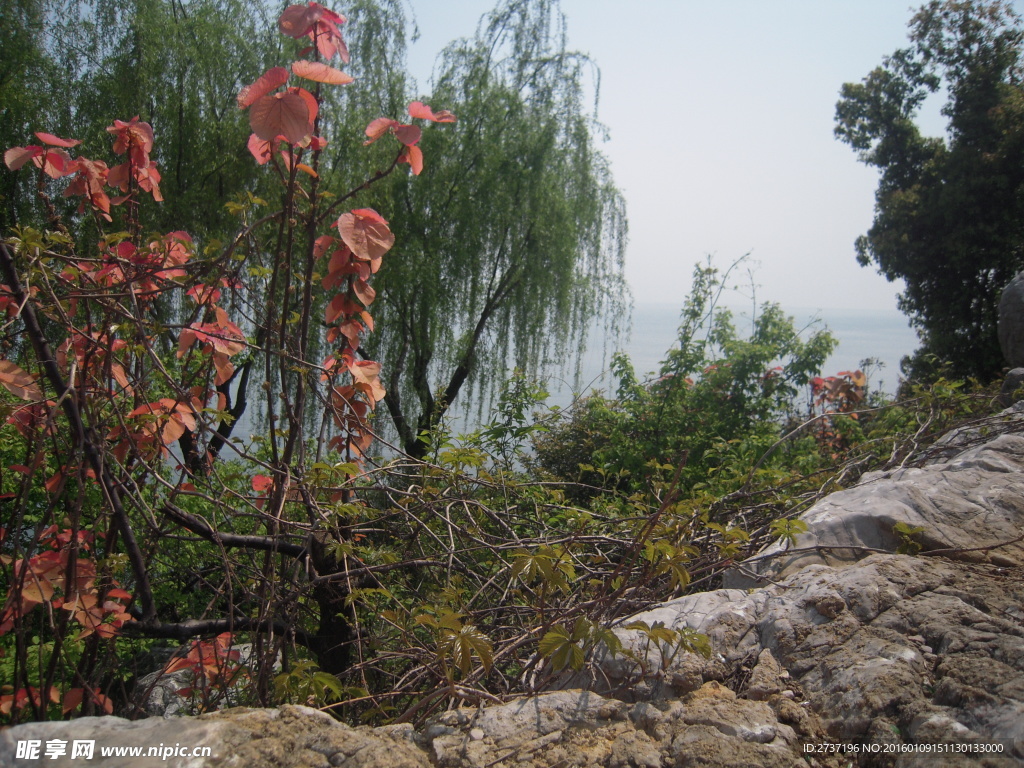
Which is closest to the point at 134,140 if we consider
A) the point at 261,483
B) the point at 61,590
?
the point at 261,483

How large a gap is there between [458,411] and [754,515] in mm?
5352

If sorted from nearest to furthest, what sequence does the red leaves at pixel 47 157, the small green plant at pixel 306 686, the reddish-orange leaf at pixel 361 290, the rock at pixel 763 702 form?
the rock at pixel 763 702 < the small green plant at pixel 306 686 < the red leaves at pixel 47 157 < the reddish-orange leaf at pixel 361 290

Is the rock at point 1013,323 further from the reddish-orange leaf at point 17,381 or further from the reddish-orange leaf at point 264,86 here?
the reddish-orange leaf at point 17,381

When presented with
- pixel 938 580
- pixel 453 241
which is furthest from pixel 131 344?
pixel 453 241

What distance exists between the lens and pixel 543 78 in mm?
7988

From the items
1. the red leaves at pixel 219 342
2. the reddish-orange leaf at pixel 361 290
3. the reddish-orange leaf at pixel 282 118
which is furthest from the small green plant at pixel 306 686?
the reddish-orange leaf at pixel 282 118

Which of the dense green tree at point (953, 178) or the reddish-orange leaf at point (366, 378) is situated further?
A: the dense green tree at point (953, 178)

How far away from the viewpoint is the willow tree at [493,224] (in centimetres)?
750

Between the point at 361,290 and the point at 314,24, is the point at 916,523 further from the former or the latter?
the point at 314,24

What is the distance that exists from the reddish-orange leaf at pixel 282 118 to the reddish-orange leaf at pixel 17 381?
69 centimetres

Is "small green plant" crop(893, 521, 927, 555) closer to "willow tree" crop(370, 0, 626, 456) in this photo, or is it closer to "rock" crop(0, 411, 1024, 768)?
"rock" crop(0, 411, 1024, 768)

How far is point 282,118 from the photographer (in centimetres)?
136

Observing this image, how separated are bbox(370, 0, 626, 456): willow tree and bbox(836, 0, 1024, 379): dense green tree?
665 centimetres

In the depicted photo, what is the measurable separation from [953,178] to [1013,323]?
648 cm
